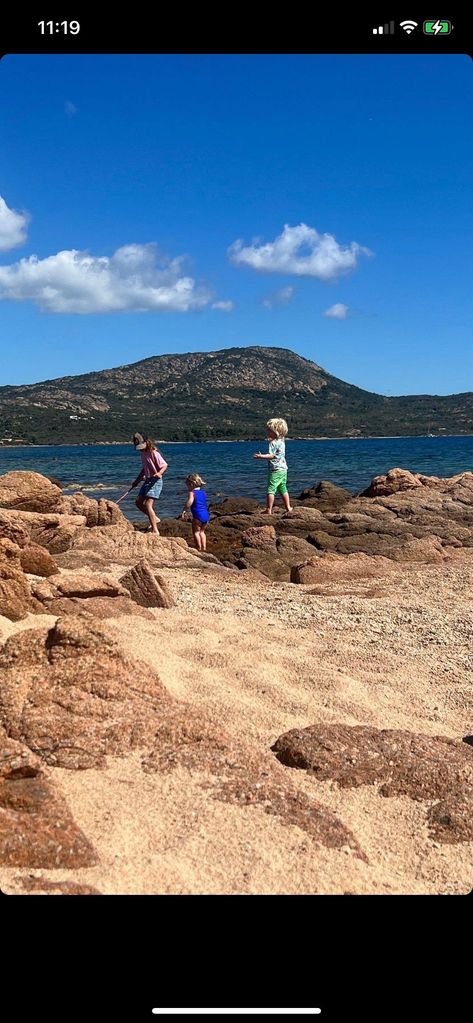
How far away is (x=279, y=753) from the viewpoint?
430 cm

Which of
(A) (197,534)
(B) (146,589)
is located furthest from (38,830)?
(A) (197,534)

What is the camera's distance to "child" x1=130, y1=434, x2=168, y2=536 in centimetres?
1538

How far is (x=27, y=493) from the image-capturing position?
13.7m

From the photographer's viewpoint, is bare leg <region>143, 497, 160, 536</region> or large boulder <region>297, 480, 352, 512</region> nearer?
bare leg <region>143, 497, 160, 536</region>

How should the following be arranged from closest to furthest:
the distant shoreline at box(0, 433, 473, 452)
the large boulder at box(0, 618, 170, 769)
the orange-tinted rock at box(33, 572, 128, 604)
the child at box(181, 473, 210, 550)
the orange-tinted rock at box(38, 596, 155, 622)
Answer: the large boulder at box(0, 618, 170, 769), the orange-tinted rock at box(38, 596, 155, 622), the orange-tinted rock at box(33, 572, 128, 604), the child at box(181, 473, 210, 550), the distant shoreline at box(0, 433, 473, 452)

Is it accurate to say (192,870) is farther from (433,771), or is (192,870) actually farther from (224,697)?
(224,697)

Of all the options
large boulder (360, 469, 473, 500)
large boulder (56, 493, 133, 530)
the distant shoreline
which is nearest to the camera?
large boulder (56, 493, 133, 530)
